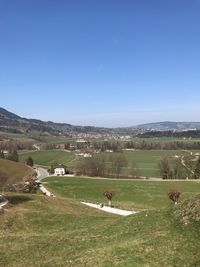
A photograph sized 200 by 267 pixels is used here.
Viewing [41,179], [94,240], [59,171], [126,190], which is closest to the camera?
[94,240]

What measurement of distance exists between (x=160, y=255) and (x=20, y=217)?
1943 cm

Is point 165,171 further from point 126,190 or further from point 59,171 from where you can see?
point 126,190

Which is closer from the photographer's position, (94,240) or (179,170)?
(94,240)

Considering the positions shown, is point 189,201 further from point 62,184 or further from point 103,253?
point 62,184

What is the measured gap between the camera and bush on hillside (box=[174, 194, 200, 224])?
82.7ft

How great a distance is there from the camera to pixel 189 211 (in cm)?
2606

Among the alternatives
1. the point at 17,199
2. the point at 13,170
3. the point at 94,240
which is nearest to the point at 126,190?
the point at 13,170

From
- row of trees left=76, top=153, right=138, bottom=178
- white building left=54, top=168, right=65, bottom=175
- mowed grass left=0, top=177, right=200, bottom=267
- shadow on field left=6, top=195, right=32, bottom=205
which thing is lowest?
white building left=54, top=168, right=65, bottom=175

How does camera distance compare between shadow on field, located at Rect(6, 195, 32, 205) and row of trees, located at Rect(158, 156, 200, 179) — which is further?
row of trees, located at Rect(158, 156, 200, 179)

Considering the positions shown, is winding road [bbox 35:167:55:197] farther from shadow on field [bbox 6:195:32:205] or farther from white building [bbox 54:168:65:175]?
shadow on field [bbox 6:195:32:205]

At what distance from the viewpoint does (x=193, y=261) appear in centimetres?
2016

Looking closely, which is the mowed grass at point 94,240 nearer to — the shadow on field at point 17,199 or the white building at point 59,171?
the shadow on field at point 17,199

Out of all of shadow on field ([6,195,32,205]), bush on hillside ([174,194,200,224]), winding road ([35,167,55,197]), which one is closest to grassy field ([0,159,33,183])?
winding road ([35,167,55,197])

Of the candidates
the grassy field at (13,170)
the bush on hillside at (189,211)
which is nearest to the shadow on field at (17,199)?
the bush on hillside at (189,211)
